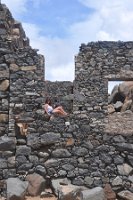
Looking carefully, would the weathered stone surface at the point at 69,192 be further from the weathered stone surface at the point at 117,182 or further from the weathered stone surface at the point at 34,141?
the weathered stone surface at the point at 34,141

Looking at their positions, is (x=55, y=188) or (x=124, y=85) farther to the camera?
(x=124, y=85)

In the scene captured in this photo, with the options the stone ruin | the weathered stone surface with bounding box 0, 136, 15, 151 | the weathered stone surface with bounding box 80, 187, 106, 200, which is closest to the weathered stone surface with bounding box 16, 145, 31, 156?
the stone ruin

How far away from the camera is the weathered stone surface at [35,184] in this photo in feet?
25.0

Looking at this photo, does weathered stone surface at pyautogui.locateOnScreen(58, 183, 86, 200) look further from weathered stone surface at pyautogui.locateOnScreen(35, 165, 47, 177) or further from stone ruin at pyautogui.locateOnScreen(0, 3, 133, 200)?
weathered stone surface at pyautogui.locateOnScreen(35, 165, 47, 177)

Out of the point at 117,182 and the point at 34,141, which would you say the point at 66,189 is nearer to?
the point at 117,182

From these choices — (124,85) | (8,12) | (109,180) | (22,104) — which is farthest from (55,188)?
(124,85)

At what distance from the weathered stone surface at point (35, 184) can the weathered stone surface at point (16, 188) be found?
0.10 meters

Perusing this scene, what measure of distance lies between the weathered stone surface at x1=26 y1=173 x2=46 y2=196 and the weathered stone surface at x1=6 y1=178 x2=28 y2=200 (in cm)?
10

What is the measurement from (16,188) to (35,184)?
1.24 ft

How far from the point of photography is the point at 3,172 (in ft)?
25.7

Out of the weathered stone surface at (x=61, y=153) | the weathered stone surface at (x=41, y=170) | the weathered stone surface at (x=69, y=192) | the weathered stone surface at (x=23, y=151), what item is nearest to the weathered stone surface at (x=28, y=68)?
the weathered stone surface at (x=23, y=151)

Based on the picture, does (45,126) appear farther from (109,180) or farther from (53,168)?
(109,180)

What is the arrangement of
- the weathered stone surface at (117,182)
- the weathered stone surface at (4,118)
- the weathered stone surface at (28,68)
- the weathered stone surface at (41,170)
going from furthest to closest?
the weathered stone surface at (28,68) → the weathered stone surface at (4,118) → the weathered stone surface at (41,170) → the weathered stone surface at (117,182)

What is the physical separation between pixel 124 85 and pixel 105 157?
54.1ft
